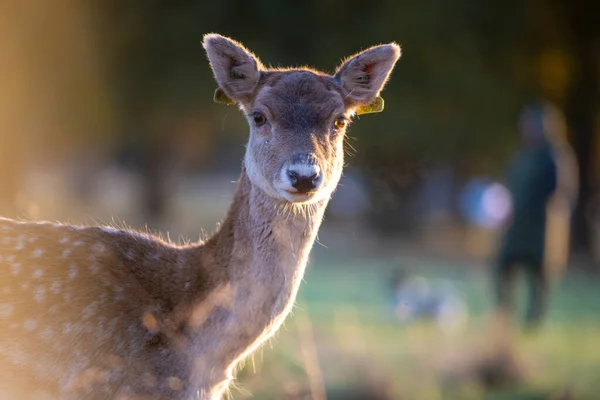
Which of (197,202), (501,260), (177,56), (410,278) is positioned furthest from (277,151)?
(197,202)

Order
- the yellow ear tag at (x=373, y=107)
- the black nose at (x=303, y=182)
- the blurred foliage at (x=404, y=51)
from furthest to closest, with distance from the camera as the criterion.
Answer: the blurred foliage at (x=404, y=51)
the yellow ear tag at (x=373, y=107)
the black nose at (x=303, y=182)

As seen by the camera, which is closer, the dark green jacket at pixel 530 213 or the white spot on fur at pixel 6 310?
the white spot on fur at pixel 6 310

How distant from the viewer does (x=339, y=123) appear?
6484mm

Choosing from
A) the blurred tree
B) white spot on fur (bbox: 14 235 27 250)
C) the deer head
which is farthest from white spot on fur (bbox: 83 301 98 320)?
the blurred tree

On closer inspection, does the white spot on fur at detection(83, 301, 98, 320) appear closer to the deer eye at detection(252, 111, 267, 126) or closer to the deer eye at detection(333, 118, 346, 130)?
the deer eye at detection(252, 111, 267, 126)

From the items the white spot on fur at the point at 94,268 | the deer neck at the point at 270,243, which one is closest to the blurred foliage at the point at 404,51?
the deer neck at the point at 270,243

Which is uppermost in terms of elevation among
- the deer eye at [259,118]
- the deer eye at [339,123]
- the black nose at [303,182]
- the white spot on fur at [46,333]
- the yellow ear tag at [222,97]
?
the yellow ear tag at [222,97]

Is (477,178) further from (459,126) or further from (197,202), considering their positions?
(197,202)

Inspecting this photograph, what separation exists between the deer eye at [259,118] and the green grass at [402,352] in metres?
1.32

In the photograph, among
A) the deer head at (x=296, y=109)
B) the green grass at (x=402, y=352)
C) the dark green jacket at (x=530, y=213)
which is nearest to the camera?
the deer head at (x=296, y=109)

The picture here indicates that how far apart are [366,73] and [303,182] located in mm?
1189

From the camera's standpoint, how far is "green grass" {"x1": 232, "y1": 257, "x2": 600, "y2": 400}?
883cm

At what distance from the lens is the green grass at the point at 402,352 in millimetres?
8828

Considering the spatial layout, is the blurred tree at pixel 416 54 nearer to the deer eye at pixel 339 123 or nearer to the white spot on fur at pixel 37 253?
the deer eye at pixel 339 123
